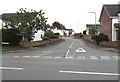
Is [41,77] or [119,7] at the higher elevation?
[119,7]

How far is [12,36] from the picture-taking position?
22000 mm

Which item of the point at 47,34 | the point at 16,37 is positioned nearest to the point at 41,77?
the point at 16,37

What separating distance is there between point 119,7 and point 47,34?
56.8ft

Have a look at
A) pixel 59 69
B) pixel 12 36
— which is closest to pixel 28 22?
pixel 12 36

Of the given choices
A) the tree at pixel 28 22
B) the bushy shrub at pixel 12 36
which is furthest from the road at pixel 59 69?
the tree at pixel 28 22

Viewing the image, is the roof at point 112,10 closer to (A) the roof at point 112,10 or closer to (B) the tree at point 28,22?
(A) the roof at point 112,10

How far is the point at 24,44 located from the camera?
82.8 feet

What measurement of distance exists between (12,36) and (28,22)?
3473mm

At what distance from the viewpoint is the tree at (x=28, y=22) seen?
23.8 m

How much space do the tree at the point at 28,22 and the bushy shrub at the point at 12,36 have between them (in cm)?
99

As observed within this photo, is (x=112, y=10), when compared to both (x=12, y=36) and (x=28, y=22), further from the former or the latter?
(x=12, y=36)

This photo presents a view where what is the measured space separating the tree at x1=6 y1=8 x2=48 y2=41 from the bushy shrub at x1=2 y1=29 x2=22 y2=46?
986mm

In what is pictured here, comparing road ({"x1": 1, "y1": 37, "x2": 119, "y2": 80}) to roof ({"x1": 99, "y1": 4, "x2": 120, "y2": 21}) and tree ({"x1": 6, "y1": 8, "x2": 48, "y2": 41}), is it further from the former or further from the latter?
roof ({"x1": 99, "y1": 4, "x2": 120, "y2": 21})

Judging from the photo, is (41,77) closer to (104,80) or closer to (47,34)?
(104,80)
